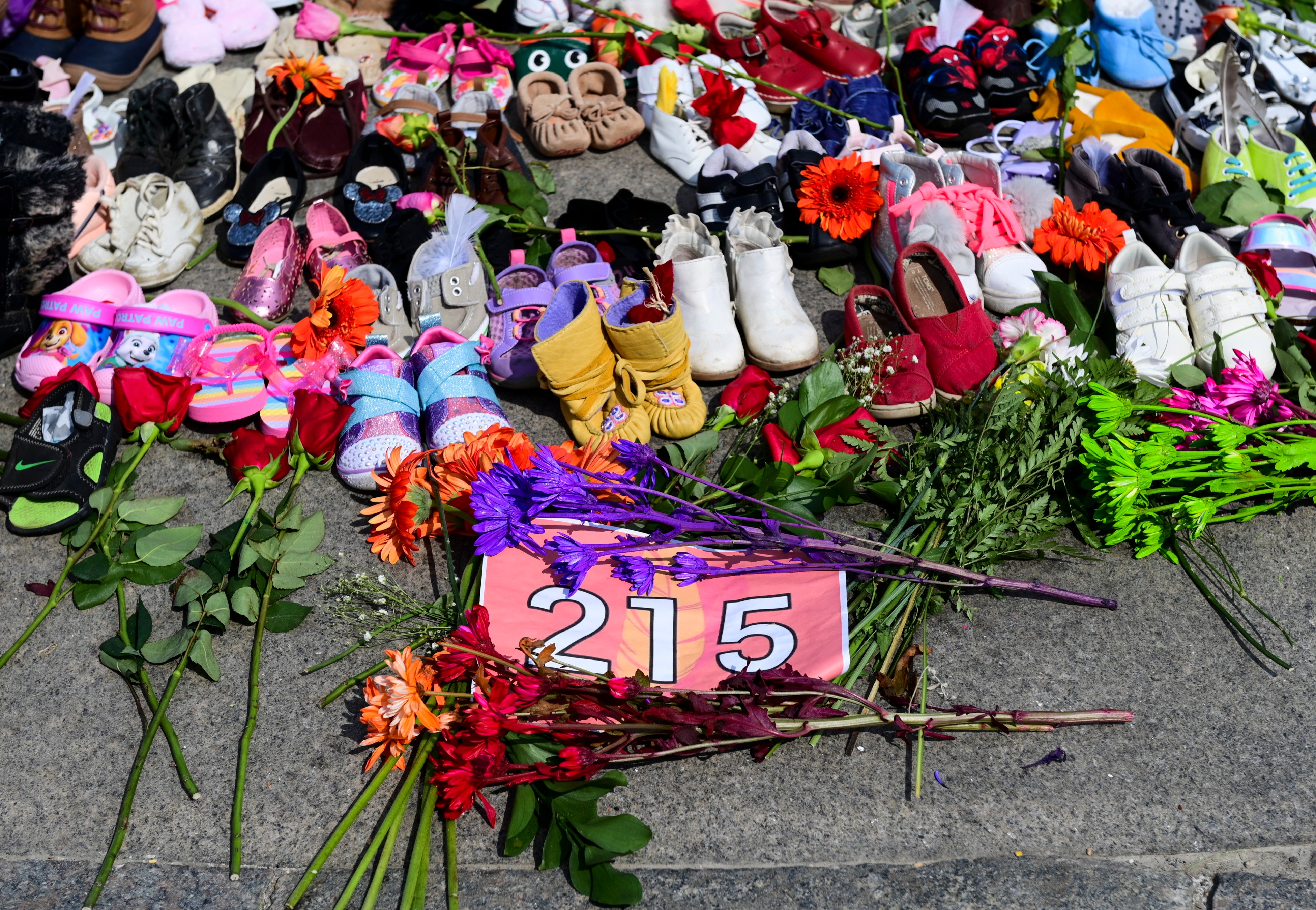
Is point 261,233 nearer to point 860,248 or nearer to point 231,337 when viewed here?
point 231,337

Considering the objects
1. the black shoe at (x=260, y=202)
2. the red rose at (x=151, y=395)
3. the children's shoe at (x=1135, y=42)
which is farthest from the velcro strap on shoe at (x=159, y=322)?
the children's shoe at (x=1135, y=42)

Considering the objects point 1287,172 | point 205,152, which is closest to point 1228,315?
point 1287,172

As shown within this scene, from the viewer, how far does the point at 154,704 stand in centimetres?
221

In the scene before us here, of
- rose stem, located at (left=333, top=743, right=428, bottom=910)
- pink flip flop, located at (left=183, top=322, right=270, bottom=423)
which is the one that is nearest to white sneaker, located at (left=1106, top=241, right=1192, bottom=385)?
rose stem, located at (left=333, top=743, right=428, bottom=910)

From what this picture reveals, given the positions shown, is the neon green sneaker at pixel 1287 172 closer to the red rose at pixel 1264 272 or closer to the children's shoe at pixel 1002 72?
the red rose at pixel 1264 272

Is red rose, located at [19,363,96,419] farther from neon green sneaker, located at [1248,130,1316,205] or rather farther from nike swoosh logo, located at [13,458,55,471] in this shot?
neon green sneaker, located at [1248,130,1316,205]

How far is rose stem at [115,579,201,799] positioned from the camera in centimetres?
210

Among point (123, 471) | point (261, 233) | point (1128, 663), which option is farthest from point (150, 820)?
point (1128, 663)

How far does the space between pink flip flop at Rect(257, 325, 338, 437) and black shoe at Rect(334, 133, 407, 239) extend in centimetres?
68

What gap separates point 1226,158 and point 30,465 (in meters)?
4.11

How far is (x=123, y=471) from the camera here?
8.83 ft

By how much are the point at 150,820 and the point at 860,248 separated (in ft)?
9.25

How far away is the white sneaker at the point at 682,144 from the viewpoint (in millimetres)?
3770

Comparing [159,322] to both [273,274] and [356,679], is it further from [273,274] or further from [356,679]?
[356,679]
